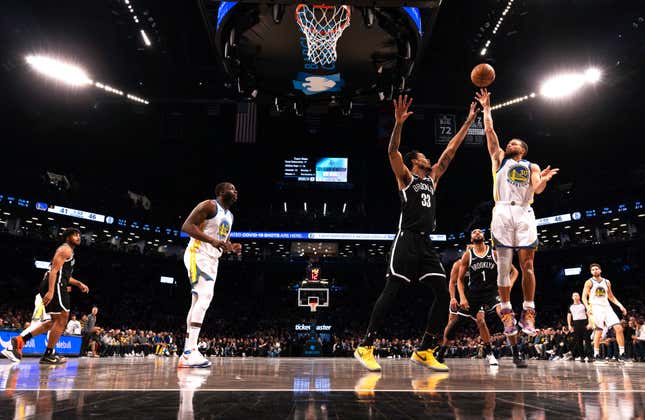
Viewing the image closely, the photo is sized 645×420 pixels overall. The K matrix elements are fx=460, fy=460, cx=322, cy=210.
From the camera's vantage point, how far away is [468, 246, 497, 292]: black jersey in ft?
22.2

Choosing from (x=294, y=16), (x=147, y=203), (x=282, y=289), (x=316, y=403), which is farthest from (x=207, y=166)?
(x=316, y=403)

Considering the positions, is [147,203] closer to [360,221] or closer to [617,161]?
[360,221]

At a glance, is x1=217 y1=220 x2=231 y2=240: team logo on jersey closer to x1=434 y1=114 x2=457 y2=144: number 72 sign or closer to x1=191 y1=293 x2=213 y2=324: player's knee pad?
x1=191 y1=293 x2=213 y2=324: player's knee pad

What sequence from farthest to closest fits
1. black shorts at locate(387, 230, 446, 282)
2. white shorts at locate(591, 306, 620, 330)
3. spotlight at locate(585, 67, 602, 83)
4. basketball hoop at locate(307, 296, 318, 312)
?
basketball hoop at locate(307, 296, 318, 312) → spotlight at locate(585, 67, 602, 83) → white shorts at locate(591, 306, 620, 330) → black shorts at locate(387, 230, 446, 282)

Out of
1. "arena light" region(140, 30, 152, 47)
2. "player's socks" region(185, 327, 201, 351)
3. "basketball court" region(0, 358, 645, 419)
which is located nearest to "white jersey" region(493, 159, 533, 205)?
"basketball court" region(0, 358, 645, 419)

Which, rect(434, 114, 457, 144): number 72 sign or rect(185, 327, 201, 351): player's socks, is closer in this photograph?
rect(185, 327, 201, 351): player's socks

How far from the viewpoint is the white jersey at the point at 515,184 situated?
16.6ft

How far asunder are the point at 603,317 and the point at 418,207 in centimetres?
740

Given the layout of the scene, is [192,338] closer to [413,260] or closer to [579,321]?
[413,260]

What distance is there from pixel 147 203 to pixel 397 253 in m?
32.5

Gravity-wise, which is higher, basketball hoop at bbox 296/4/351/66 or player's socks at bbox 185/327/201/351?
basketball hoop at bbox 296/4/351/66

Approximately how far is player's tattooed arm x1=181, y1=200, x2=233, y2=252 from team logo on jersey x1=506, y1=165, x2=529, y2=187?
314 centimetres

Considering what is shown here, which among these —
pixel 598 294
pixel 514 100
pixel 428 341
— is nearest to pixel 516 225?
pixel 428 341

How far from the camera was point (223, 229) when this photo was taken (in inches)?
211
